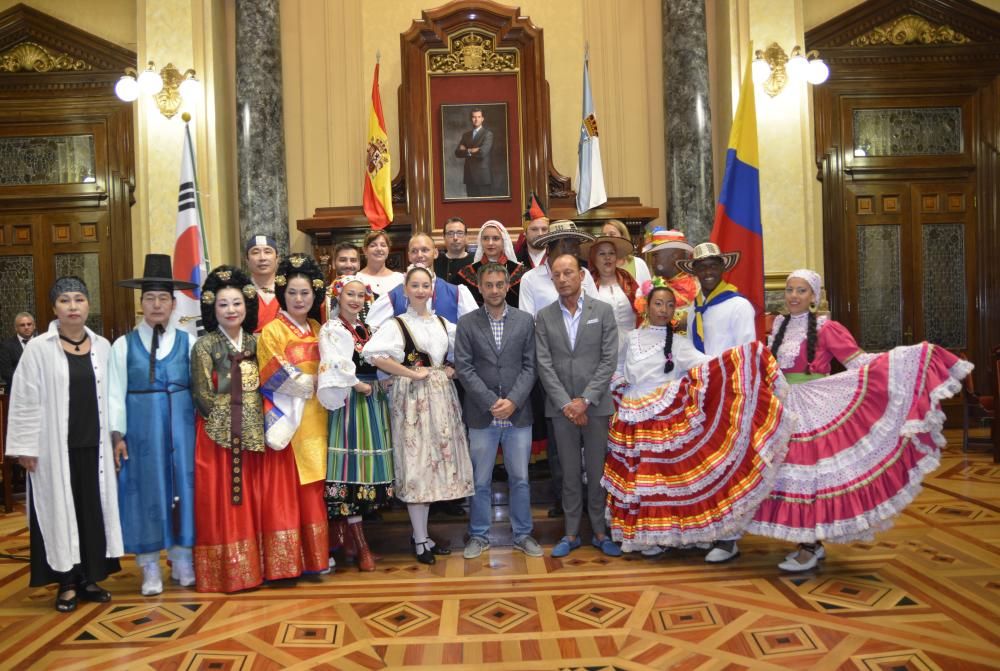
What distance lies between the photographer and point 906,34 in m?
8.34

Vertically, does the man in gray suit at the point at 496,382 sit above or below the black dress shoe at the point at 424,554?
above

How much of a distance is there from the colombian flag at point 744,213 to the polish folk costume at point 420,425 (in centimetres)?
207

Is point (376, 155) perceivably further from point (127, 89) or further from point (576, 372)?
point (576, 372)

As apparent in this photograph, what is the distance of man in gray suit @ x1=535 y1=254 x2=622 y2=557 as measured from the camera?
13.9ft

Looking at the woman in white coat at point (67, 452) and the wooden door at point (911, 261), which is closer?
the woman in white coat at point (67, 452)

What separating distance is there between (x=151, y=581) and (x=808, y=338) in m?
3.53

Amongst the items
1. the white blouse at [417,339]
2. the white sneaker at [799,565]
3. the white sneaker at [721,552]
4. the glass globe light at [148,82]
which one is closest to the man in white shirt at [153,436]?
the white blouse at [417,339]

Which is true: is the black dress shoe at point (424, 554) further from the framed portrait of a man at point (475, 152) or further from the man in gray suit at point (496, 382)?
the framed portrait of a man at point (475, 152)

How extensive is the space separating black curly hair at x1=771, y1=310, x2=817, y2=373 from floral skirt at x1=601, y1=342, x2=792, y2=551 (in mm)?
270

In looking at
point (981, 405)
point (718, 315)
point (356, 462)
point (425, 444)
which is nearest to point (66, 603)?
point (356, 462)

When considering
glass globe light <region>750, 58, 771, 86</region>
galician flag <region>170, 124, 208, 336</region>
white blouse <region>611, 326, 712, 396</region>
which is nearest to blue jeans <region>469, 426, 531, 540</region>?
white blouse <region>611, 326, 712, 396</region>

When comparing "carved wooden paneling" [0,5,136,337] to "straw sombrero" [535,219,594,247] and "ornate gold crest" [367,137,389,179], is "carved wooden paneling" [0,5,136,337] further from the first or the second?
"straw sombrero" [535,219,594,247]

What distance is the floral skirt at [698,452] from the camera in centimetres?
384

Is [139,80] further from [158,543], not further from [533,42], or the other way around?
[158,543]
